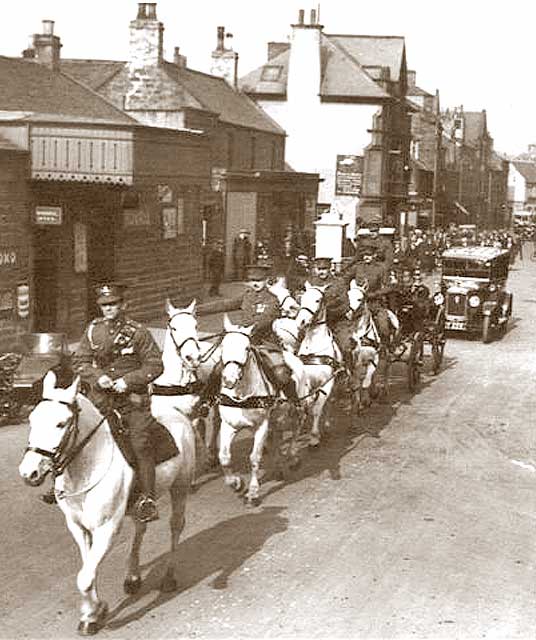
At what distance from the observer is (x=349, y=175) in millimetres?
52250

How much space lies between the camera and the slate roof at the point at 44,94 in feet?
81.7

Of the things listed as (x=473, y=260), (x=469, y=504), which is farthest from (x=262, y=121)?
(x=469, y=504)

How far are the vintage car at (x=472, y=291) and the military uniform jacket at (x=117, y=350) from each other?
16611 millimetres

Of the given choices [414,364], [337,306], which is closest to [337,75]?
[414,364]

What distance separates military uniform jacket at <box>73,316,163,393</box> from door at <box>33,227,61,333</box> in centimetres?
1323

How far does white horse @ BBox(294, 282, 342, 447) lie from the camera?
1327 centimetres

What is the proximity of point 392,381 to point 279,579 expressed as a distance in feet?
36.1

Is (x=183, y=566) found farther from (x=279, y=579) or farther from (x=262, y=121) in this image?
(x=262, y=121)

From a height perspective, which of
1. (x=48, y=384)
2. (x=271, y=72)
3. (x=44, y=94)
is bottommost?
(x=48, y=384)

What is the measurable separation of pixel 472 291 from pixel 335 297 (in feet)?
33.7

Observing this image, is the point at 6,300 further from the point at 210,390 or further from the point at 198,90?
the point at 198,90

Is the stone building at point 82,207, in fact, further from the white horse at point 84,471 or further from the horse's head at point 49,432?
the horse's head at point 49,432

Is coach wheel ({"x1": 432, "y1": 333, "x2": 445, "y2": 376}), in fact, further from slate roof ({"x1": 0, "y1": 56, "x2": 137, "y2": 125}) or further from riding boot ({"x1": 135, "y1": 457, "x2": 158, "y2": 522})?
riding boot ({"x1": 135, "y1": 457, "x2": 158, "y2": 522})

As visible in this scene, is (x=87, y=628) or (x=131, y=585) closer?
(x=87, y=628)
